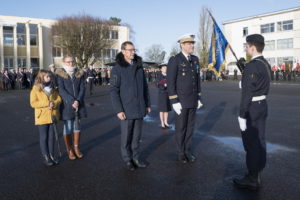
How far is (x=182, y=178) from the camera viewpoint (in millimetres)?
4609

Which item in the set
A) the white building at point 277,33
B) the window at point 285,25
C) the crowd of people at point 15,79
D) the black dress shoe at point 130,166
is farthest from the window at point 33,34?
the black dress shoe at point 130,166

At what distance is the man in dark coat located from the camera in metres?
4.96

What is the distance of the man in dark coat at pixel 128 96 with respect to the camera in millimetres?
4961

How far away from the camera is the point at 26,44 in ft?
163

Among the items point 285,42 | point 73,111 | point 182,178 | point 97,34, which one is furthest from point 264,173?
point 285,42

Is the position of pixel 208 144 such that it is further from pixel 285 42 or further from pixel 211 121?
pixel 285 42

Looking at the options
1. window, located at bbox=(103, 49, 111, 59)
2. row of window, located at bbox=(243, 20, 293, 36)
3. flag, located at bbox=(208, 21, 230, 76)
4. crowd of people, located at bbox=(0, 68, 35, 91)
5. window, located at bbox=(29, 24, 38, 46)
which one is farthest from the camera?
row of window, located at bbox=(243, 20, 293, 36)

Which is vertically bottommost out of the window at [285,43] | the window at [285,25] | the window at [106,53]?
the window at [106,53]

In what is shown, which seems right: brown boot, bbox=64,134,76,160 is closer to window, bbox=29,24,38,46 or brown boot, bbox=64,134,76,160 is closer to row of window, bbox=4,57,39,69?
row of window, bbox=4,57,39,69

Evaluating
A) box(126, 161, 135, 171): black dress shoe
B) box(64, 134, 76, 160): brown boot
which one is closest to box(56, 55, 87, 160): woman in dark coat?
box(64, 134, 76, 160): brown boot

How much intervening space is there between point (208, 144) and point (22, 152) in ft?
12.7

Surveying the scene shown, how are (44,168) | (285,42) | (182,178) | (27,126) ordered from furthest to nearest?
(285,42) < (27,126) < (44,168) < (182,178)

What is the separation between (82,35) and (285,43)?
125ft

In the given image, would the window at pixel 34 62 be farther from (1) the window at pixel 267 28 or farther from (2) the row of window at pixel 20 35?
(1) the window at pixel 267 28
